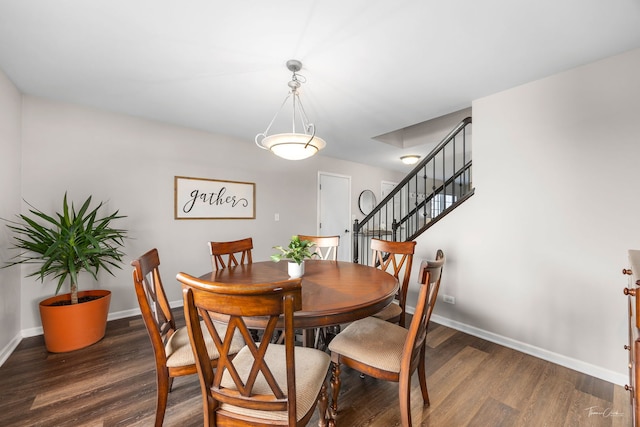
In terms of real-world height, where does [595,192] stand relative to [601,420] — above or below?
above

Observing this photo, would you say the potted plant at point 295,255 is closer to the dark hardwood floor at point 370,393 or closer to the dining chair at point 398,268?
the dining chair at point 398,268

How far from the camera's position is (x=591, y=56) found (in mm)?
1868

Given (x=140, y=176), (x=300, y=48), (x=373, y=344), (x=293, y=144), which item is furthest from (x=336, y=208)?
(x=373, y=344)

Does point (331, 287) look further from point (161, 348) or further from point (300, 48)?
point (300, 48)

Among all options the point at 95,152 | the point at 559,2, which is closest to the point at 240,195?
the point at 95,152

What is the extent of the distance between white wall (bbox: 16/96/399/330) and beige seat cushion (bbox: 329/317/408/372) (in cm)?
256

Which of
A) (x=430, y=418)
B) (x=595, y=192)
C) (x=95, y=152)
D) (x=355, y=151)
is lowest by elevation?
(x=430, y=418)

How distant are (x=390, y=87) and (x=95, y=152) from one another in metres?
3.06

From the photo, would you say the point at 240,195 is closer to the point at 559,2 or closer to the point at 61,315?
the point at 61,315

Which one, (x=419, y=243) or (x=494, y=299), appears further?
(x=419, y=243)

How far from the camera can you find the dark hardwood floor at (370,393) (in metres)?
1.50

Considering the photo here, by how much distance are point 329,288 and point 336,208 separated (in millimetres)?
3492

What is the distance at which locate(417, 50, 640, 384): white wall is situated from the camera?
185 cm

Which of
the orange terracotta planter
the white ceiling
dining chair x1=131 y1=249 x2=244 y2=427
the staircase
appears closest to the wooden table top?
dining chair x1=131 y1=249 x2=244 y2=427
